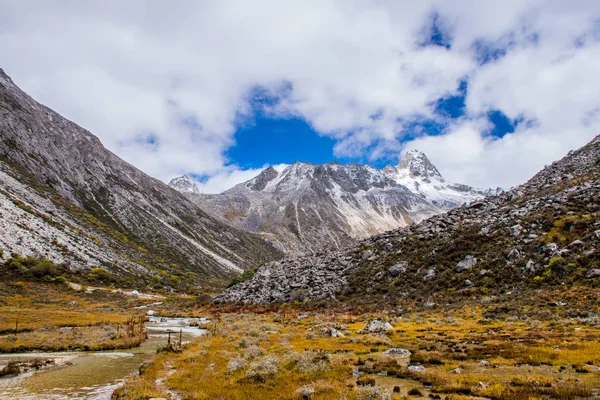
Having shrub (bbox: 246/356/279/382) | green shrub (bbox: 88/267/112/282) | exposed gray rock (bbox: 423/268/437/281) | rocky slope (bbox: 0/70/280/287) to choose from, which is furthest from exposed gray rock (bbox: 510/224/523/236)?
rocky slope (bbox: 0/70/280/287)

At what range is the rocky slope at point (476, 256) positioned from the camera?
56250mm

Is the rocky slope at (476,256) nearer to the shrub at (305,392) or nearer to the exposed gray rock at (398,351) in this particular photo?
the exposed gray rock at (398,351)

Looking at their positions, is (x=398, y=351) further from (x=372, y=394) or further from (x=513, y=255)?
(x=513, y=255)

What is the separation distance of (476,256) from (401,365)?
1884 inches

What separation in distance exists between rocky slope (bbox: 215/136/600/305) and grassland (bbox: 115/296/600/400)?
16.1m

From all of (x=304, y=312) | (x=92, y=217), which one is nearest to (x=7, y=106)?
(x=92, y=217)

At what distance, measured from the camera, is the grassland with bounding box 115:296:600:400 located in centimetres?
1814

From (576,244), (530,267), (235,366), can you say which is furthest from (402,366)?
(576,244)

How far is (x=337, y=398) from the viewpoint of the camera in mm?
17312

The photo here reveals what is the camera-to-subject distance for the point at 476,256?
65.7m

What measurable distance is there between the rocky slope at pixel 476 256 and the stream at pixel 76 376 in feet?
146

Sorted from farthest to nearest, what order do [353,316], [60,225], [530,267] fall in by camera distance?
1. [60,225]
2. [353,316]
3. [530,267]

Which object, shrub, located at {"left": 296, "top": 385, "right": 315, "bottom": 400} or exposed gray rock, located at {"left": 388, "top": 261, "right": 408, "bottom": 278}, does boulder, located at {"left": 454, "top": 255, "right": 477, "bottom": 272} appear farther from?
shrub, located at {"left": 296, "top": 385, "right": 315, "bottom": 400}

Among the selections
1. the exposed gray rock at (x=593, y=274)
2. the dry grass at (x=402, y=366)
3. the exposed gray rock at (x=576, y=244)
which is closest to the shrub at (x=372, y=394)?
the dry grass at (x=402, y=366)
